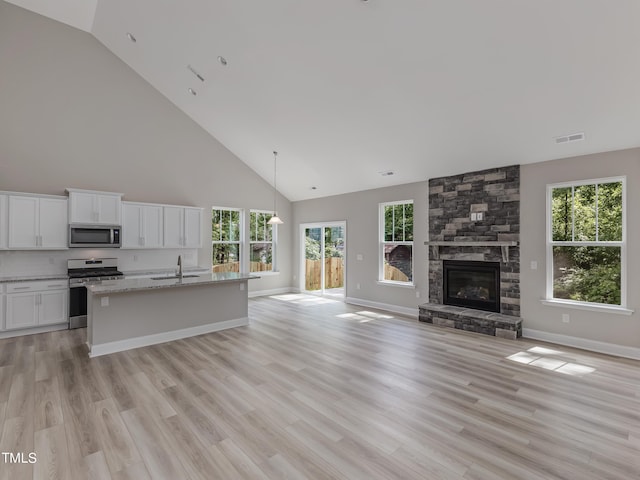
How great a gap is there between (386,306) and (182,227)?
4.60 metres

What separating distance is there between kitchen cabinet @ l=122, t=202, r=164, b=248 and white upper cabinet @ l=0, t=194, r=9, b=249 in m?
1.54

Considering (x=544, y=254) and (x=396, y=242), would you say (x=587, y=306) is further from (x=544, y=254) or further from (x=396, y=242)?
(x=396, y=242)

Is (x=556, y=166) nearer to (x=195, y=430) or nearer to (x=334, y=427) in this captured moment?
(x=334, y=427)

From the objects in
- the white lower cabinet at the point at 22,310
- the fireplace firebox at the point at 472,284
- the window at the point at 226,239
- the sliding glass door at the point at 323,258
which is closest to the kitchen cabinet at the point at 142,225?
the window at the point at 226,239

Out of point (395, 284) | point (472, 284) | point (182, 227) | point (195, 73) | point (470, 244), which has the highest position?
point (195, 73)

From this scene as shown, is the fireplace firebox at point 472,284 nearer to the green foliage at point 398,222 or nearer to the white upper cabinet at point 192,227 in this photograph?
the green foliage at point 398,222

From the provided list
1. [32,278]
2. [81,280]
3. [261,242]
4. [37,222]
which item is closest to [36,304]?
[32,278]

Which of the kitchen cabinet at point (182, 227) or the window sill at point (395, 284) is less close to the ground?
the kitchen cabinet at point (182, 227)

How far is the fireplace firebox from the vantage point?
538 cm

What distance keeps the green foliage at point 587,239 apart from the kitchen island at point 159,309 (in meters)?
4.89

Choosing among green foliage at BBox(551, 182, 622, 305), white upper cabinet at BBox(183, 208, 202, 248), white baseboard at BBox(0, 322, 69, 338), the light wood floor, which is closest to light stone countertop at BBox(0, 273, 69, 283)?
white baseboard at BBox(0, 322, 69, 338)

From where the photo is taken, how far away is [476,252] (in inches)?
217

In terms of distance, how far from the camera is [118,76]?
20.1 feet

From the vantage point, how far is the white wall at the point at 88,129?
17.1 feet
